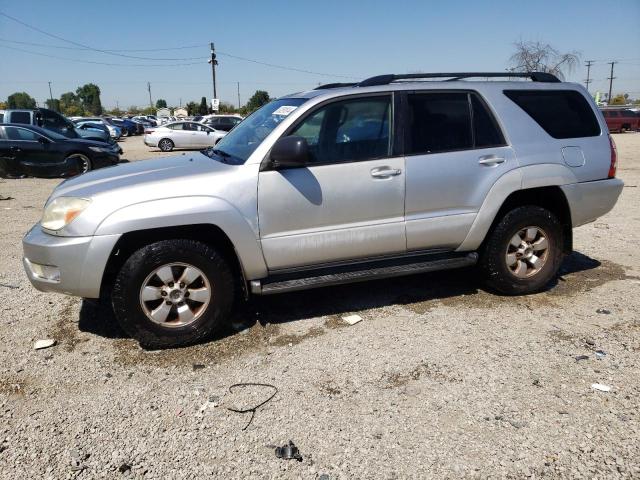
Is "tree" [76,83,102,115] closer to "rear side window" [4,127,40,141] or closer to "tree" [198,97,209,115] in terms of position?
"tree" [198,97,209,115]

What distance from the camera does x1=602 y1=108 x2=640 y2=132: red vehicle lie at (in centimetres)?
3353

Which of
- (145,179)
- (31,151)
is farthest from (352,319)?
(31,151)

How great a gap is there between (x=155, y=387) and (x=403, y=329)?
6.13 ft

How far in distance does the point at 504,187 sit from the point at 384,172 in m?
1.11

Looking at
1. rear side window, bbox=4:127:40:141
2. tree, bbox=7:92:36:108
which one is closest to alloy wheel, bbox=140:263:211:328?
rear side window, bbox=4:127:40:141

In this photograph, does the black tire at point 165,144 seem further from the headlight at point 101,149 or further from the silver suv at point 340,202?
the silver suv at point 340,202

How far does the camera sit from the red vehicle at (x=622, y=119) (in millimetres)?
33531

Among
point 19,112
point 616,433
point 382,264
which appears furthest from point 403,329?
point 19,112

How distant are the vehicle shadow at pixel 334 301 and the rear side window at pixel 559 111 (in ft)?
4.73

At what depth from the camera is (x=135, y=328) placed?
3.56 meters

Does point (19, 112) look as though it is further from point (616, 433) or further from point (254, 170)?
point (616, 433)

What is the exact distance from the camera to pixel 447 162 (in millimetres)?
4094

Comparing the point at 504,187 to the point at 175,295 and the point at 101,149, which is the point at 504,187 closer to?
the point at 175,295

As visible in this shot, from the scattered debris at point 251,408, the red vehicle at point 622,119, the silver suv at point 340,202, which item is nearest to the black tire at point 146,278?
the silver suv at point 340,202
